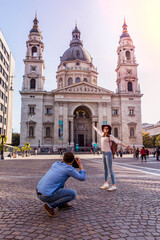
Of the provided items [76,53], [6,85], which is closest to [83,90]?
[76,53]

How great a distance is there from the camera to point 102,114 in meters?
49.3

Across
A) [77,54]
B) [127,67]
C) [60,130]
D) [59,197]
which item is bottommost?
[59,197]

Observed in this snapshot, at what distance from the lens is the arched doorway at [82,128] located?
5253 cm

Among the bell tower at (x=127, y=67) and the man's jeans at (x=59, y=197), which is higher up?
the bell tower at (x=127, y=67)

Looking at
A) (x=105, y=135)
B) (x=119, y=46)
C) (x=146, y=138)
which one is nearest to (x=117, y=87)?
(x=119, y=46)

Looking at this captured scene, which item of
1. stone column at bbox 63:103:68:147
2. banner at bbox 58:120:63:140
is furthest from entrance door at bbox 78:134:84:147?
banner at bbox 58:120:63:140

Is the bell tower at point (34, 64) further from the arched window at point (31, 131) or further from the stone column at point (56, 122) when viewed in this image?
the arched window at point (31, 131)

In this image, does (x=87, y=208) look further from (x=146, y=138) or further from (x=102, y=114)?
(x=146, y=138)

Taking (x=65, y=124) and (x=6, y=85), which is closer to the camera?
(x=65, y=124)

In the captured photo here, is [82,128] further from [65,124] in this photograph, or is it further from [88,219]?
[88,219]

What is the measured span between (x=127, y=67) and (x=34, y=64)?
80.5ft

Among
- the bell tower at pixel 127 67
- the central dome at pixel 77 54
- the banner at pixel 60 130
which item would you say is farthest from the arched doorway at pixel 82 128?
the central dome at pixel 77 54

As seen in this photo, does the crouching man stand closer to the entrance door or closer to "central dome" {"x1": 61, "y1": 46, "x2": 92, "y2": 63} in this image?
the entrance door

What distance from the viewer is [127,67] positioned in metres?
53.0
